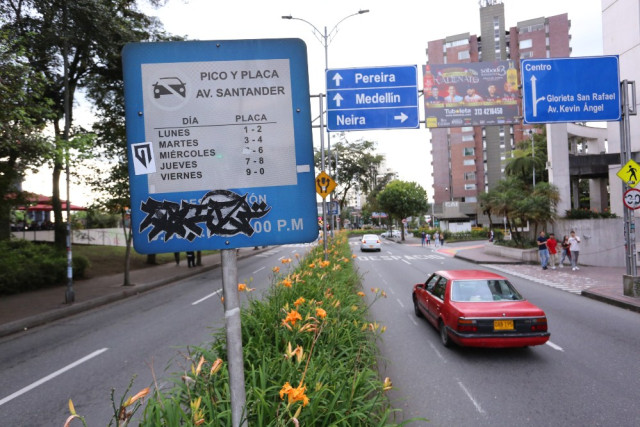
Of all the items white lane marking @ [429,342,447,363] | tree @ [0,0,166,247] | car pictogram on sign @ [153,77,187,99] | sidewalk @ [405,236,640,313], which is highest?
tree @ [0,0,166,247]

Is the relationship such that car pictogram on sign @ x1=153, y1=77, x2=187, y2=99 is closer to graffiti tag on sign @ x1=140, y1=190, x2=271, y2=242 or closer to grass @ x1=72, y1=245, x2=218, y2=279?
graffiti tag on sign @ x1=140, y1=190, x2=271, y2=242

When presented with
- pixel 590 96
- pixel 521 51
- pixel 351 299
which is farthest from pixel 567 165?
pixel 521 51

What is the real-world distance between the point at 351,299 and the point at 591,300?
363 inches

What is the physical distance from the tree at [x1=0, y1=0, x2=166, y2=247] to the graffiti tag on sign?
9.53m

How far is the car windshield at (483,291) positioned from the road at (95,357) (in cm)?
346

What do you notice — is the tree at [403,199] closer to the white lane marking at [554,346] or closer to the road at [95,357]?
the road at [95,357]

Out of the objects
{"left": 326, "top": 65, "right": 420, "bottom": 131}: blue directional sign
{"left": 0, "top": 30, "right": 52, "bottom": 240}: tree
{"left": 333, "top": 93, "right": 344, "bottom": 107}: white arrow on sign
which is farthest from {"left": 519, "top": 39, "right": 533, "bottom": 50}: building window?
{"left": 0, "top": 30, "right": 52, "bottom": 240}: tree

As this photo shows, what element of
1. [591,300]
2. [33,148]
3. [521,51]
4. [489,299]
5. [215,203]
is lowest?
[591,300]

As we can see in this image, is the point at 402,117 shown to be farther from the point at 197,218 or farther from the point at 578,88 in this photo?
the point at 197,218

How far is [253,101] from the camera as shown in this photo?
1704 millimetres

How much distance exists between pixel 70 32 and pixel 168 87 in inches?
534

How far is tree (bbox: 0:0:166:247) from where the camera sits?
1159 cm

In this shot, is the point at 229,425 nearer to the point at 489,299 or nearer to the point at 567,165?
the point at 489,299

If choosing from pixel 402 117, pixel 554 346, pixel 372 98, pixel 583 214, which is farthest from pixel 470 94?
pixel 583 214
